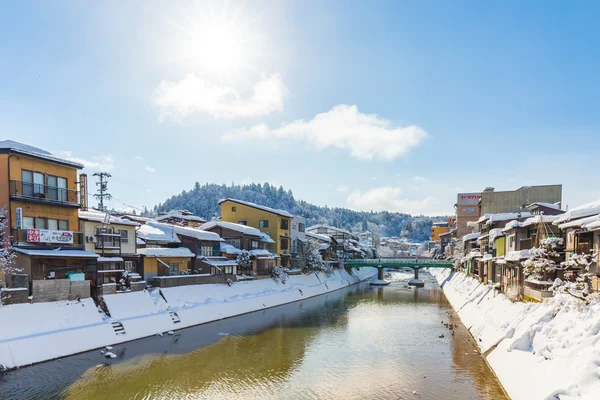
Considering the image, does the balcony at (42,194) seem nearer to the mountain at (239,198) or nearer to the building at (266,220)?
the building at (266,220)

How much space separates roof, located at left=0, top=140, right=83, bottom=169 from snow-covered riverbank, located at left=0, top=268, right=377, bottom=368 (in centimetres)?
938

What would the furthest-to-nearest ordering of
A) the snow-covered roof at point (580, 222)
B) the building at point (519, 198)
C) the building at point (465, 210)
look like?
the building at point (465, 210)
the building at point (519, 198)
the snow-covered roof at point (580, 222)

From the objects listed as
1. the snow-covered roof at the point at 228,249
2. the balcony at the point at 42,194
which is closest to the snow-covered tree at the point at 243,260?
the snow-covered roof at the point at 228,249

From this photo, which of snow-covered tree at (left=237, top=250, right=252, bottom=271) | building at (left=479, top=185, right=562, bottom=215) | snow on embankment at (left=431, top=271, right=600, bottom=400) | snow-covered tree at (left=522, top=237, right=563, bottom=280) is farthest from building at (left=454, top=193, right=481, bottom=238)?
snow on embankment at (left=431, top=271, right=600, bottom=400)

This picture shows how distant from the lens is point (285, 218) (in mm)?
51156

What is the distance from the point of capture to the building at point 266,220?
48.9 metres

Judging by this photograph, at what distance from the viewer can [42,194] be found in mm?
23250

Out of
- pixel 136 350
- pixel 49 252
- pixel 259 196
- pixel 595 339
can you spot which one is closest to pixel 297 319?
pixel 136 350

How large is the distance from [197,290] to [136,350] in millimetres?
10716

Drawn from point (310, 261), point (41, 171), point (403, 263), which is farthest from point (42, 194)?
point (403, 263)

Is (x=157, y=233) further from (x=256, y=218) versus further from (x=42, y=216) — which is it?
(x=256, y=218)

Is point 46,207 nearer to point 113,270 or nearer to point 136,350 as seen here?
point 113,270

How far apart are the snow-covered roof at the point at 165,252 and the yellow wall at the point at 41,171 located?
585cm

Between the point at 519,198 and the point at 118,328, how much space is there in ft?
160
